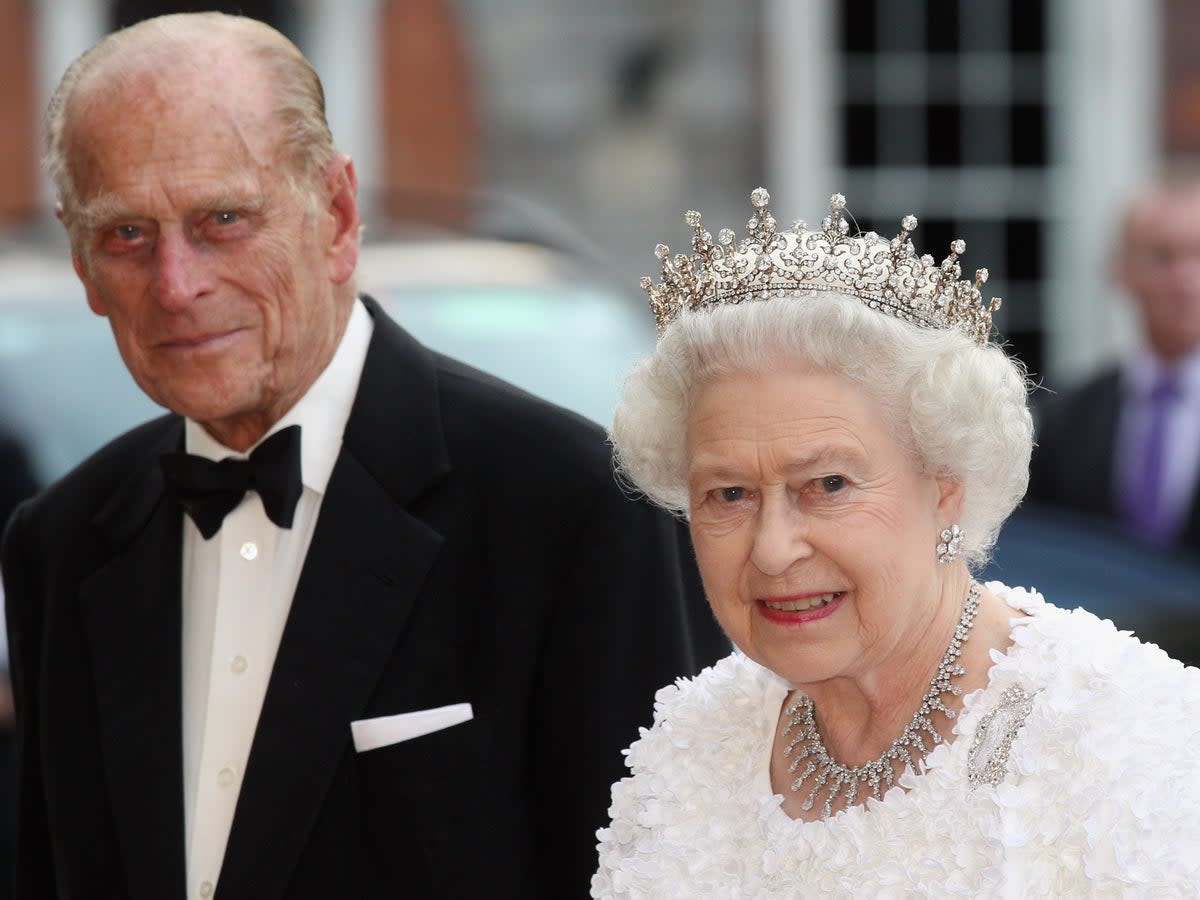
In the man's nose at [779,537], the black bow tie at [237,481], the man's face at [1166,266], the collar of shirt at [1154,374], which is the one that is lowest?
the collar of shirt at [1154,374]

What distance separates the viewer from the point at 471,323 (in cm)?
506

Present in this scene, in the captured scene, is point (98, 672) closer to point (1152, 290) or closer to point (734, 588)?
point (734, 588)

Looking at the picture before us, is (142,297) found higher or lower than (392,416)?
higher

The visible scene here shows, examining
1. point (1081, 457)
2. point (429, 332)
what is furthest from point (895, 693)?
point (1081, 457)

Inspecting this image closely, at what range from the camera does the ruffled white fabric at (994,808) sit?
6.92 feet

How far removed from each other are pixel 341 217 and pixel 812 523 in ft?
2.85

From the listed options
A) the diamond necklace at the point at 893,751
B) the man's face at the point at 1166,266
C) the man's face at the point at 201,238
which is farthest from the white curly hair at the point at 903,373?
the man's face at the point at 1166,266

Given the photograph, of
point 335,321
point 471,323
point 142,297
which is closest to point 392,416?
point 335,321

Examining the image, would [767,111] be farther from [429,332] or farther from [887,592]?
[887,592]

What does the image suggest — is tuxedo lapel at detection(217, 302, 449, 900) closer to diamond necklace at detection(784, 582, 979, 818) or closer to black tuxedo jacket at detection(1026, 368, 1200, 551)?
diamond necklace at detection(784, 582, 979, 818)

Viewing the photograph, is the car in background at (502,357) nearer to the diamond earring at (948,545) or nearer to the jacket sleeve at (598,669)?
the jacket sleeve at (598,669)

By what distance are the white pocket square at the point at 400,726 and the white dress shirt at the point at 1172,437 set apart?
3828mm

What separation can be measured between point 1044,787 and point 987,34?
9253 mm

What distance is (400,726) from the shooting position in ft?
8.54
